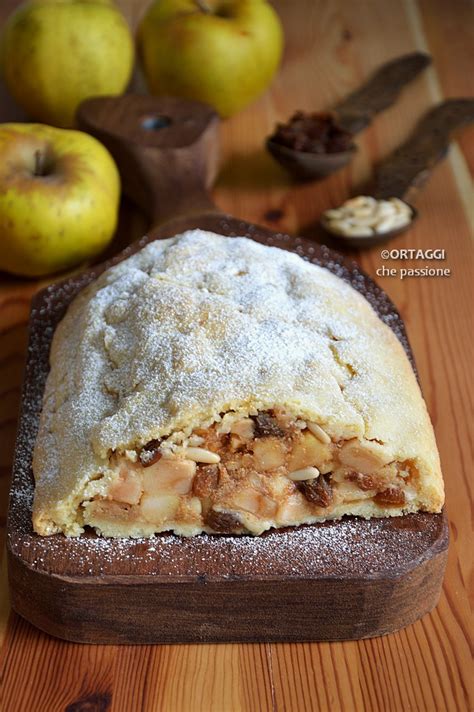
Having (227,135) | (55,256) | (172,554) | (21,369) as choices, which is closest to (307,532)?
(172,554)

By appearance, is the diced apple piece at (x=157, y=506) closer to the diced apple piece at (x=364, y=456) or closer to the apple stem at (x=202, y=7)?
the diced apple piece at (x=364, y=456)

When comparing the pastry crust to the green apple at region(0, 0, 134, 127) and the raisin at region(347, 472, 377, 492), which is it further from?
the green apple at region(0, 0, 134, 127)

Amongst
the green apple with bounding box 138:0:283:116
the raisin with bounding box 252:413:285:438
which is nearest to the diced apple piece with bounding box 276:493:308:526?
the raisin with bounding box 252:413:285:438

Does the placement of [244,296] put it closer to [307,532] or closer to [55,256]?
[307,532]

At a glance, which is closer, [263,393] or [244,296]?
[263,393]

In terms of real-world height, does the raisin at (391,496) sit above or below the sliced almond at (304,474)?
below

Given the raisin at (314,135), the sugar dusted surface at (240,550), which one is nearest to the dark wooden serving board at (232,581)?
the sugar dusted surface at (240,550)
